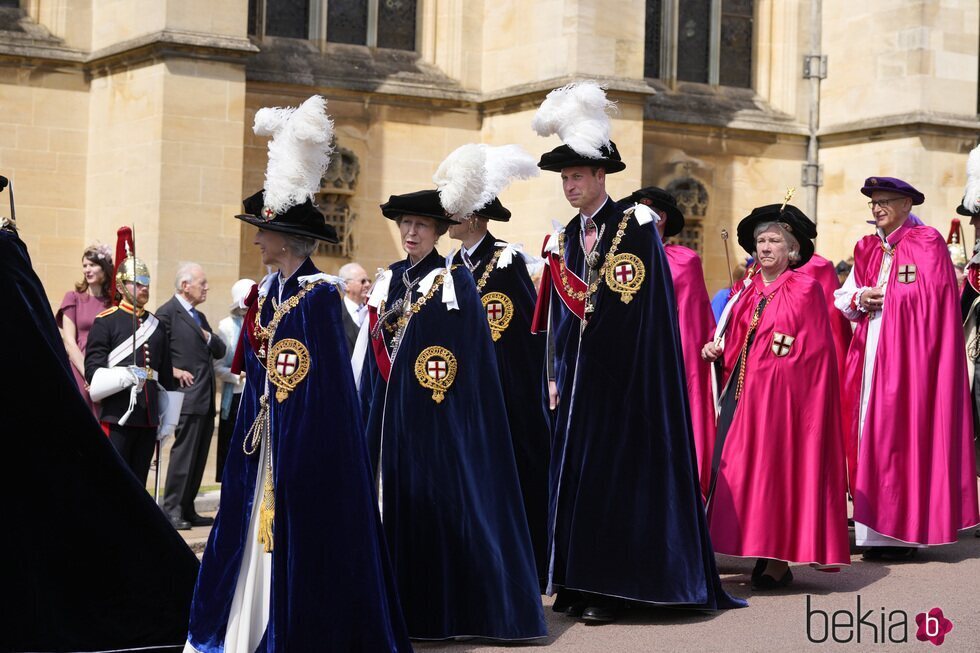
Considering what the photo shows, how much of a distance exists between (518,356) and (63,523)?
9.59 ft

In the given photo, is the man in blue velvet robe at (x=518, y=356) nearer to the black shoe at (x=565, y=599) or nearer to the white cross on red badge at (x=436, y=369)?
the black shoe at (x=565, y=599)

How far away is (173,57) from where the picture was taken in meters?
14.7

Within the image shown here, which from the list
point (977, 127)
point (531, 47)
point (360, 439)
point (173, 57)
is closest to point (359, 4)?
point (531, 47)

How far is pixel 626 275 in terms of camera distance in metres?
7.43

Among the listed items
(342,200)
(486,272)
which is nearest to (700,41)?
(342,200)

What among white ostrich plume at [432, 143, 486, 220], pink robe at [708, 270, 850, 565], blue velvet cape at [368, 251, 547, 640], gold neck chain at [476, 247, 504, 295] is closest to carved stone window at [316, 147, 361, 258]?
gold neck chain at [476, 247, 504, 295]

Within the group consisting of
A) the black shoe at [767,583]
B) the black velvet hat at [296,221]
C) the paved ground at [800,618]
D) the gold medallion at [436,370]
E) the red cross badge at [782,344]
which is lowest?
the paved ground at [800,618]

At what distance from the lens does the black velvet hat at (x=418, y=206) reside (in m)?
6.90

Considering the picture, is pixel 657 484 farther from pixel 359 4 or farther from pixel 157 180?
pixel 359 4

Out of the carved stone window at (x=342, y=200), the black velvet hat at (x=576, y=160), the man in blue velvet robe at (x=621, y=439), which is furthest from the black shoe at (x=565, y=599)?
the carved stone window at (x=342, y=200)

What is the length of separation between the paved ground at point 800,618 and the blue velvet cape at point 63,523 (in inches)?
47.0

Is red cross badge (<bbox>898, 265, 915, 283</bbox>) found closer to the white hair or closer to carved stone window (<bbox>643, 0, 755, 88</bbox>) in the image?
the white hair

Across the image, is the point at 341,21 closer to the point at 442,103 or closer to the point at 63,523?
the point at 442,103

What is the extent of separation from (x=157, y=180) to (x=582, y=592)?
8.50 meters
